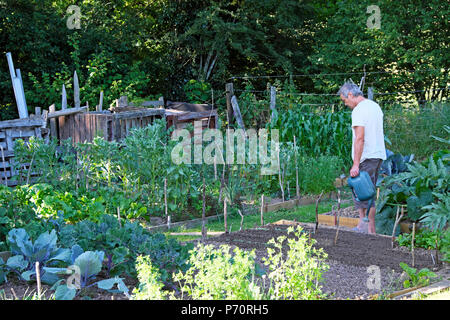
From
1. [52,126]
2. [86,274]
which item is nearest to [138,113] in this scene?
[52,126]

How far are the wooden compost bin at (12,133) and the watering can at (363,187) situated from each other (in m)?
5.78

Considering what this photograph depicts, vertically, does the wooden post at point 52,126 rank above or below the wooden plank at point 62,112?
below

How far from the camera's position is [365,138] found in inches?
241

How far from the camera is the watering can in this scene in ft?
19.8

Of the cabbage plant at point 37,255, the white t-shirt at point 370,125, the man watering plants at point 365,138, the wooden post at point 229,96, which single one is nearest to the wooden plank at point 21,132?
the wooden post at point 229,96

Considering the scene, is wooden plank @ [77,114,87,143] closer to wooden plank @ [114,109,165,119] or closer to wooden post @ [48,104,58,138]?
wooden post @ [48,104,58,138]

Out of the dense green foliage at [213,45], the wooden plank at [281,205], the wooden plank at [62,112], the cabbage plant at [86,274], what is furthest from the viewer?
the dense green foliage at [213,45]

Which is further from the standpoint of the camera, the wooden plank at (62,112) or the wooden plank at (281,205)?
the wooden plank at (62,112)

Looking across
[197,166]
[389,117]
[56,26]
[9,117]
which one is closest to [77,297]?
[197,166]

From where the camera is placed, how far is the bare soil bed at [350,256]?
14.1 feet

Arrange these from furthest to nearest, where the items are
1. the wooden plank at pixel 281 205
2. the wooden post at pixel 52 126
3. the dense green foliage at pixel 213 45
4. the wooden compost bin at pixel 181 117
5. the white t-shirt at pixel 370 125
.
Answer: the dense green foliage at pixel 213 45 → the wooden compost bin at pixel 181 117 → the wooden post at pixel 52 126 → the wooden plank at pixel 281 205 → the white t-shirt at pixel 370 125

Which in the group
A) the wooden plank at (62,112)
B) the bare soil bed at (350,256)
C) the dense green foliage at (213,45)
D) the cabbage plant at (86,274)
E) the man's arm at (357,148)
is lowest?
the bare soil bed at (350,256)

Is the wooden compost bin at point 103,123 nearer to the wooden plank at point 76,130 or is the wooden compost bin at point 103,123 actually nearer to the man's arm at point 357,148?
the wooden plank at point 76,130
